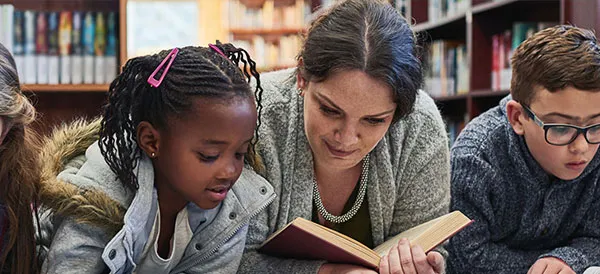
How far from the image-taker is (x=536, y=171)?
1.73 m

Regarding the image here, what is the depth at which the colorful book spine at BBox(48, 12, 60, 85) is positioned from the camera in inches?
131

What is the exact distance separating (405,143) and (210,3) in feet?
22.1

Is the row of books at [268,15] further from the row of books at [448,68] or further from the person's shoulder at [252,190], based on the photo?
the person's shoulder at [252,190]

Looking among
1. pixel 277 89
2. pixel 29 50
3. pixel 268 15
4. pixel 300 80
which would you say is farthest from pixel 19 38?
pixel 268 15

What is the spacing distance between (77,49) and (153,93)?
7.29 ft

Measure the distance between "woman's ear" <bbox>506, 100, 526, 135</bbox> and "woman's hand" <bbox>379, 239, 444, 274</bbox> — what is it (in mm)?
493

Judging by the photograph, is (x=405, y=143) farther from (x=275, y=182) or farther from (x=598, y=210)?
(x=598, y=210)

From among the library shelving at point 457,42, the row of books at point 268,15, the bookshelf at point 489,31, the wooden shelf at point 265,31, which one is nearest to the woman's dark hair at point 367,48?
the library shelving at point 457,42

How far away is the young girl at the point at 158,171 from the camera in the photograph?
1.24 m

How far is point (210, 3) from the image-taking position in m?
8.12

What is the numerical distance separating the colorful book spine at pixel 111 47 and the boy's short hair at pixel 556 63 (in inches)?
82.5

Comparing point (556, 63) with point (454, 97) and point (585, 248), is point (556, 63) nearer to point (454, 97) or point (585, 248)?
point (585, 248)

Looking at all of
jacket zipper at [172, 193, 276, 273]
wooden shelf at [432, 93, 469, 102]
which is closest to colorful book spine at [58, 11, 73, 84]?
wooden shelf at [432, 93, 469, 102]

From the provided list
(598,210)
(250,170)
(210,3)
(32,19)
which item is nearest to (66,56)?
(32,19)
